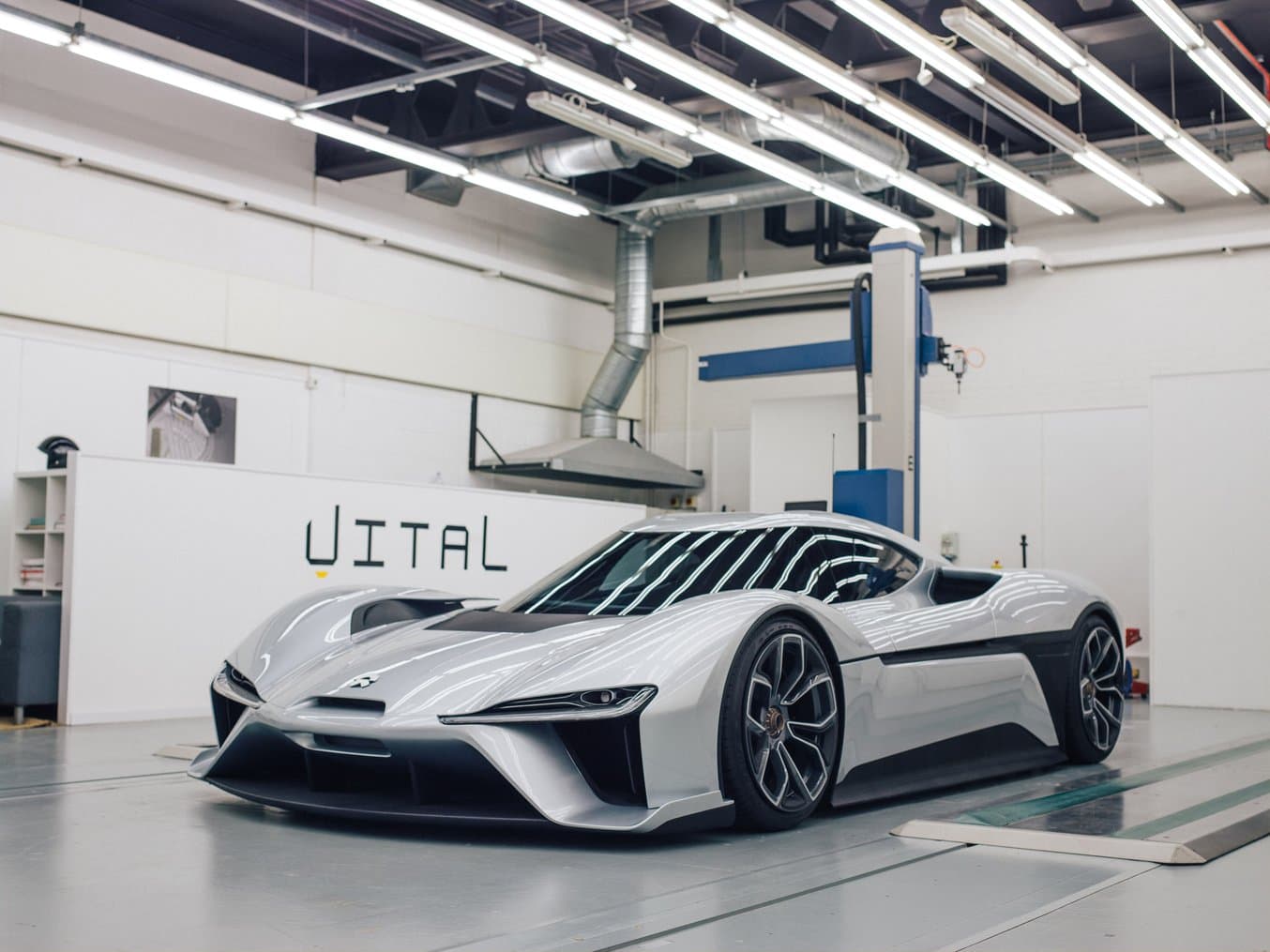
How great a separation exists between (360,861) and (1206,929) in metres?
2.05

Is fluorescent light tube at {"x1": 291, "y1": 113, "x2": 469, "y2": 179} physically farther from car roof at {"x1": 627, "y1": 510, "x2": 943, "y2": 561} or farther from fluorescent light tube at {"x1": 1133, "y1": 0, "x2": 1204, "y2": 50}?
car roof at {"x1": 627, "y1": 510, "x2": 943, "y2": 561}

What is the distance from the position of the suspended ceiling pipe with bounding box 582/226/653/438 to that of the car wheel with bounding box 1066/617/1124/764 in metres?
9.51

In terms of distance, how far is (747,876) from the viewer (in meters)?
3.48

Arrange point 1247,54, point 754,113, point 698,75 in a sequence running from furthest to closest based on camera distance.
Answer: point 1247,54
point 754,113
point 698,75

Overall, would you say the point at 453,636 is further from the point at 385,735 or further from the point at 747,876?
the point at 747,876

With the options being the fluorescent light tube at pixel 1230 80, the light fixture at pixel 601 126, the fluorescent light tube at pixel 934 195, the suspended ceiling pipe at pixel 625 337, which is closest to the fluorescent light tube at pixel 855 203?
the fluorescent light tube at pixel 934 195

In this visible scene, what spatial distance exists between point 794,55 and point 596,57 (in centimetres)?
298

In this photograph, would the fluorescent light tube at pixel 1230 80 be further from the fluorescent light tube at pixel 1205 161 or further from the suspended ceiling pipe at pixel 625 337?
the suspended ceiling pipe at pixel 625 337

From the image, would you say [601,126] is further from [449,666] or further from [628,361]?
[449,666]

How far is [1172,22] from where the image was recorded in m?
7.95

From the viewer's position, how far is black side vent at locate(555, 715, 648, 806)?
372 cm

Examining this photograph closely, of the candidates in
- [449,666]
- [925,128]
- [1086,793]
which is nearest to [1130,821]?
[1086,793]

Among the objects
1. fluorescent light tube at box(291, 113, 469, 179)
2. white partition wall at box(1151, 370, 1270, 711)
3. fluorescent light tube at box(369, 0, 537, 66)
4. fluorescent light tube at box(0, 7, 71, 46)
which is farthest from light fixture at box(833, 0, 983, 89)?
fluorescent light tube at box(0, 7, 71, 46)

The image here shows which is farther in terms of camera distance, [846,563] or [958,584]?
[958,584]
